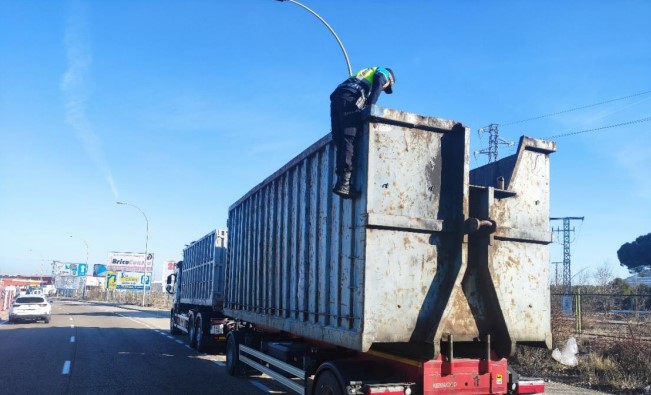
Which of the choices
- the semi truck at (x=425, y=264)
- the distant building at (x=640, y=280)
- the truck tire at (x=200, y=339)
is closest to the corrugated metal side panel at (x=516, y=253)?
the semi truck at (x=425, y=264)

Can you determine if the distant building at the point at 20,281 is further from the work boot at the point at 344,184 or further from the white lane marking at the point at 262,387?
the work boot at the point at 344,184

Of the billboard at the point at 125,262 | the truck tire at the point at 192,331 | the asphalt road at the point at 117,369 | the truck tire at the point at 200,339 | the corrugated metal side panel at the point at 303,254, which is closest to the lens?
the corrugated metal side panel at the point at 303,254

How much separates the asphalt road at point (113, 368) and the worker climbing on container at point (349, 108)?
519 cm

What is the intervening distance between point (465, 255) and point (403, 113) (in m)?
1.49

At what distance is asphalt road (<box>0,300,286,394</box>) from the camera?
925 centimetres

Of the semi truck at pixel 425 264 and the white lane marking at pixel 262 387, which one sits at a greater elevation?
the semi truck at pixel 425 264

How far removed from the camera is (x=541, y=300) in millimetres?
5738

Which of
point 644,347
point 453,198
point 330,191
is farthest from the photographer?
point 644,347

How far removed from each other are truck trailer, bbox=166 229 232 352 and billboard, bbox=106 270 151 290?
52.8 meters

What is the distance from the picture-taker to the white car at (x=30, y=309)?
84.4 ft

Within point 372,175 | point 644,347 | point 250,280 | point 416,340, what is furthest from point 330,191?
point 644,347

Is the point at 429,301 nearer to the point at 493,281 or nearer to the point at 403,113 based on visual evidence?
the point at 493,281

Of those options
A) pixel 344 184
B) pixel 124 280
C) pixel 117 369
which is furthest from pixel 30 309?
pixel 124 280

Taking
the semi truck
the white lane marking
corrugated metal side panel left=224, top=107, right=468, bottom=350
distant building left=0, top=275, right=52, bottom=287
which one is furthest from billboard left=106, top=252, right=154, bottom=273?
the semi truck
